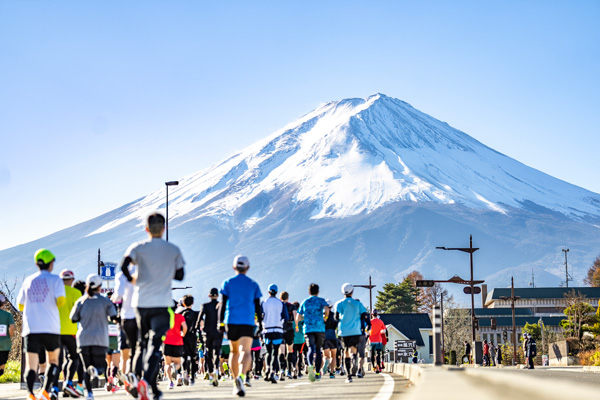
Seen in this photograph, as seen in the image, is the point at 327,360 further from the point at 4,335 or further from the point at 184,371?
the point at 4,335

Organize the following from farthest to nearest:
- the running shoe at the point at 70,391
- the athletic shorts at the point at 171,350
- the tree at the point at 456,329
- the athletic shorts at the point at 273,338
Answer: the tree at the point at 456,329, the athletic shorts at the point at 273,338, the athletic shorts at the point at 171,350, the running shoe at the point at 70,391

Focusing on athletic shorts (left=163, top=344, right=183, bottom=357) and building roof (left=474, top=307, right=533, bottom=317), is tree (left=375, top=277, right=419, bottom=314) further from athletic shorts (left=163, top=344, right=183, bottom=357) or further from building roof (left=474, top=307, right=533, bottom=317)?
athletic shorts (left=163, top=344, right=183, bottom=357)

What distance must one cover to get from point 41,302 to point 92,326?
1.27 meters

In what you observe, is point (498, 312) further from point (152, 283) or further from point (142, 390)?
point (142, 390)

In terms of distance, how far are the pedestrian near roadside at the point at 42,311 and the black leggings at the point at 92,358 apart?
1026 mm

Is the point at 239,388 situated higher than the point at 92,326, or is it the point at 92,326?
the point at 92,326

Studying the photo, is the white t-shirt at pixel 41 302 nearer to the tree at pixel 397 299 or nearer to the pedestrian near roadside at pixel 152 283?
the pedestrian near roadside at pixel 152 283

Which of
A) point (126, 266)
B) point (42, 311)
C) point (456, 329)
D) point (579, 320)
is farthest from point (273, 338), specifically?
point (456, 329)

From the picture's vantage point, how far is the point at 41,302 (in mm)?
10836

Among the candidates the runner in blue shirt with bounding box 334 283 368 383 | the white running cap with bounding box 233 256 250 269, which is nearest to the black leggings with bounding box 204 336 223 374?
the runner in blue shirt with bounding box 334 283 368 383

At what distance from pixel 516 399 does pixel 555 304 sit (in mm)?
156425

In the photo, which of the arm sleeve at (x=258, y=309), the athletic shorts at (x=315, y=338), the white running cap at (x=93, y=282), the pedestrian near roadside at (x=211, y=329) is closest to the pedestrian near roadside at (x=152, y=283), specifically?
the white running cap at (x=93, y=282)

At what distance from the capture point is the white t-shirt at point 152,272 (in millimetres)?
9586

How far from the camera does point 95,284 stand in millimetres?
11930
